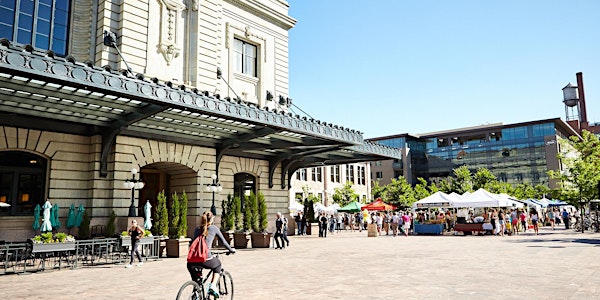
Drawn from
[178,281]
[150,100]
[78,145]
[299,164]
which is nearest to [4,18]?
[78,145]

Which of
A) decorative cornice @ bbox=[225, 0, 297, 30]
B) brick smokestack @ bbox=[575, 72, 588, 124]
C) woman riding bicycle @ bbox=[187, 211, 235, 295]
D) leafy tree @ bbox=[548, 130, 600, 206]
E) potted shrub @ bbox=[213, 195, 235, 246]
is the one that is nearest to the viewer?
woman riding bicycle @ bbox=[187, 211, 235, 295]

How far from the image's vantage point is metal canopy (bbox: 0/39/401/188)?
1221 centimetres

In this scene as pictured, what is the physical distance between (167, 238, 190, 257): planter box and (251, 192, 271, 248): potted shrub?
4.46 m

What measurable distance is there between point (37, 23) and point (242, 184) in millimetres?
14972

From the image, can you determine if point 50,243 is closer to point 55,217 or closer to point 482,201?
point 55,217

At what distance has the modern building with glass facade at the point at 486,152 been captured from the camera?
86250mm

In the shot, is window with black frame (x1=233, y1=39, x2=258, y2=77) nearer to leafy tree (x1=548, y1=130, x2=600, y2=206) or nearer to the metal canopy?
the metal canopy

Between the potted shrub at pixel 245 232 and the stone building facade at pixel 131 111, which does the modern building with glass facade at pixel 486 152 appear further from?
the potted shrub at pixel 245 232

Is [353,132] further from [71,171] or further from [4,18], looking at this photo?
[4,18]

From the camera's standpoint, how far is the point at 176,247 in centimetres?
1725

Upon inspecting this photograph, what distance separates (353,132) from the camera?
24.0m

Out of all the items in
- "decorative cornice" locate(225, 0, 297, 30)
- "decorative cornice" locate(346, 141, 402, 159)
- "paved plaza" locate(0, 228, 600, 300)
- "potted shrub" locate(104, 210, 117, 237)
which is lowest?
"paved plaza" locate(0, 228, 600, 300)

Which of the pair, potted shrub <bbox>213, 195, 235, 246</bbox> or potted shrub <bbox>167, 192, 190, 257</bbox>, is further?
potted shrub <bbox>213, 195, 235, 246</bbox>

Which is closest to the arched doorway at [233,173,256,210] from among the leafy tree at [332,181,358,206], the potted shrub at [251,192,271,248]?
the potted shrub at [251,192,271,248]
